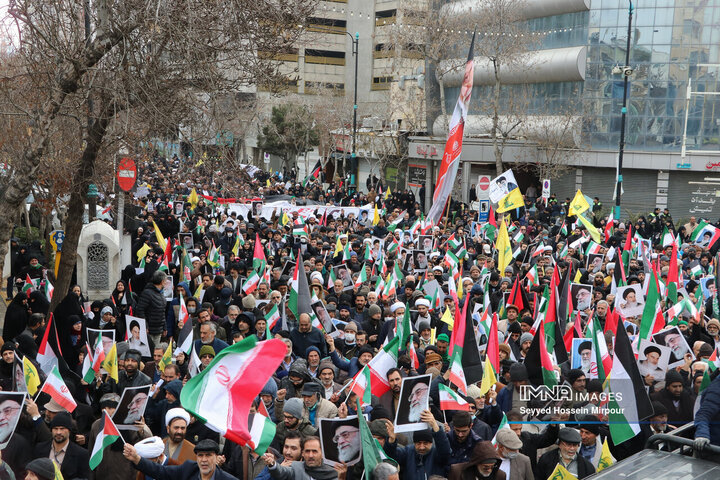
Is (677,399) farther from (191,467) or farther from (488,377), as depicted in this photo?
(191,467)

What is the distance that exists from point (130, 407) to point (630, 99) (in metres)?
37.8

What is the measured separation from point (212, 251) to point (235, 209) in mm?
9638

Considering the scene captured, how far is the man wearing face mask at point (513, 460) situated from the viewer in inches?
256

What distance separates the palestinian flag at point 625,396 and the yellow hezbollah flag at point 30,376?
5079 mm

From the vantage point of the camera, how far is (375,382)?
311 inches

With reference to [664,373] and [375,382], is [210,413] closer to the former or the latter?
[375,382]

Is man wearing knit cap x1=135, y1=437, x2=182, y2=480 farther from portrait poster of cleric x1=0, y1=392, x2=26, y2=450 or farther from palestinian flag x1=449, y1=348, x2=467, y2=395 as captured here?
palestinian flag x1=449, y1=348, x2=467, y2=395

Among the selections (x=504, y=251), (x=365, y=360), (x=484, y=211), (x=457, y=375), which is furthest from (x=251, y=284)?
(x=484, y=211)

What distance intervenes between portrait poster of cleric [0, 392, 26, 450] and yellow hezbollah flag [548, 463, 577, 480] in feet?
12.9

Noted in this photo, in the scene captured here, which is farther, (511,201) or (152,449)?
(511,201)

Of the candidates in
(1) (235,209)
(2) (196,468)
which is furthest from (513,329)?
(1) (235,209)

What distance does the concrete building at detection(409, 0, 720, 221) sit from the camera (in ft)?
131

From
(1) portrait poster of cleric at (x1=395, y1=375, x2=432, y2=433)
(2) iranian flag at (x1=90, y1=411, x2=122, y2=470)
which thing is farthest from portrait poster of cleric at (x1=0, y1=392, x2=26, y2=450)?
(1) portrait poster of cleric at (x1=395, y1=375, x2=432, y2=433)

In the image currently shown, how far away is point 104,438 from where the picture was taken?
21.2 ft
